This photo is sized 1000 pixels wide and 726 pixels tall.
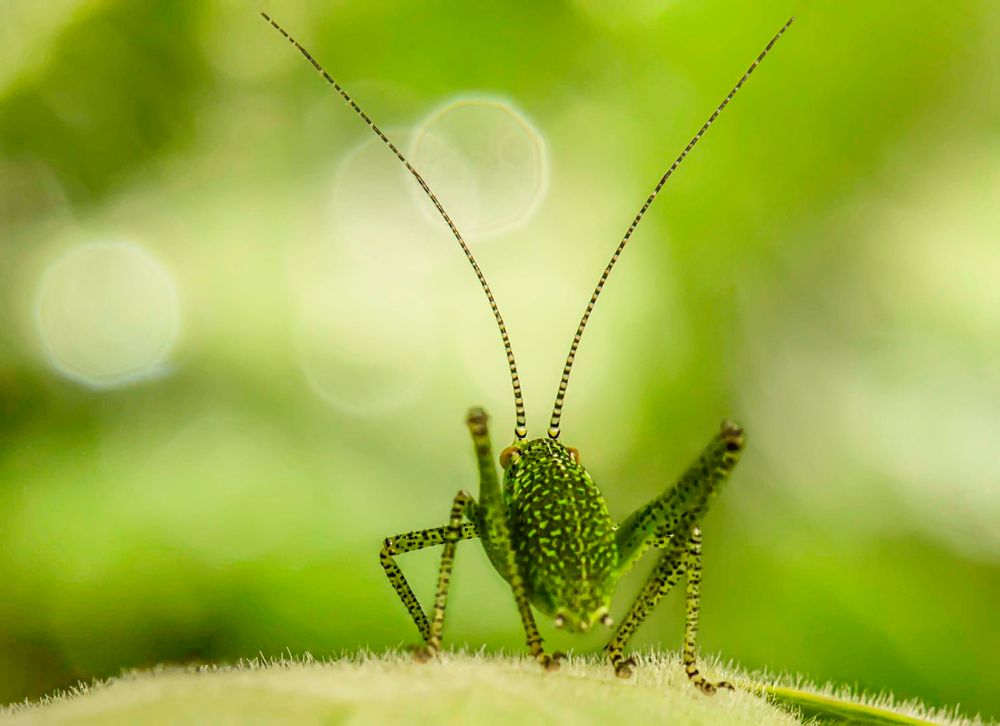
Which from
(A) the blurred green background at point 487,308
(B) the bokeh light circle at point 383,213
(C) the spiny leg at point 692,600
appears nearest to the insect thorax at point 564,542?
(C) the spiny leg at point 692,600

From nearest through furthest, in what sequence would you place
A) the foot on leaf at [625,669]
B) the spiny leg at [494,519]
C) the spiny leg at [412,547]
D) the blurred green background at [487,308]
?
the foot on leaf at [625,669]
the spiny leg at [494,519]
the spiny leg at [412,547]
the blurred green background at [487,308]

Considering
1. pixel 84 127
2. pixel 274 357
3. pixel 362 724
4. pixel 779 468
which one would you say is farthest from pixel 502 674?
pixel 84 127

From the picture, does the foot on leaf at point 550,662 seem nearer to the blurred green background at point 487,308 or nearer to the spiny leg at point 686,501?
the spiny leg at point 686,501

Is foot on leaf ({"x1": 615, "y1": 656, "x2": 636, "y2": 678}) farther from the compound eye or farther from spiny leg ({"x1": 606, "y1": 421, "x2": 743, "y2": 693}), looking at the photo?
the compound eye

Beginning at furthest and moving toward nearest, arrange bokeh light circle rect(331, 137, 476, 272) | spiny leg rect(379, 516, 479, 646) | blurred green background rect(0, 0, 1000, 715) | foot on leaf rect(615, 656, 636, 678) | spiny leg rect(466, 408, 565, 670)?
1. bokeh light circle rect(331, 137, 476, 272)
2. blurred green background rect(0, 0, 1000, 715)
3. spiny leg rect(379, 516, 479, 646)
4. spiny leg rect(466, 408, 565, 670)
5. foot on leaf rect(615, 656, 636, 678)

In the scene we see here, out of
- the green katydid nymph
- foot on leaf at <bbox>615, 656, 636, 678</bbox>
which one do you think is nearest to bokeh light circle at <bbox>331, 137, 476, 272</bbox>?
the green katydid nymph

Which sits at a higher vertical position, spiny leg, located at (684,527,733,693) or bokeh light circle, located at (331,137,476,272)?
bokeh light circle, located at (331,137,476,272)

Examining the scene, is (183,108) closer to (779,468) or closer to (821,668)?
(779,468)
